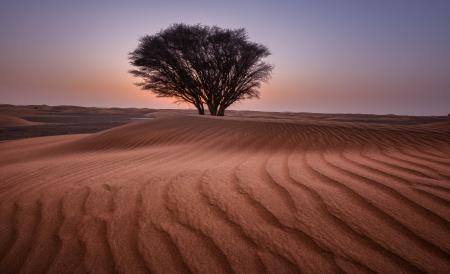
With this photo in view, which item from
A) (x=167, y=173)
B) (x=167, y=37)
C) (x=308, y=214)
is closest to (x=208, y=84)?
A: (x=167, y=37)

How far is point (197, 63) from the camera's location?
18.0 meters

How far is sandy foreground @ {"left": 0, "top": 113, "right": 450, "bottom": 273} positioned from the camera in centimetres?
132

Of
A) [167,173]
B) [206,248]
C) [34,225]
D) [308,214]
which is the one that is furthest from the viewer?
[167,173]

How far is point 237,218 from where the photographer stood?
1709mm

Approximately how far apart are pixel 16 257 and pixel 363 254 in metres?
1.71

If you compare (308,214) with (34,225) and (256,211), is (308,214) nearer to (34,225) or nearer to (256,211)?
(256,211)

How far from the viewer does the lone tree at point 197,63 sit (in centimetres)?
1795

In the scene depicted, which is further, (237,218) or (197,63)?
(197,63)

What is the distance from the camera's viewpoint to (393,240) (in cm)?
138

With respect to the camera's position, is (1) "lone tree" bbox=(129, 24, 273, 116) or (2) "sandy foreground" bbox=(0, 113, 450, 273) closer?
(2) "sandy foreground" bbox=(0, 113, 450, 273)

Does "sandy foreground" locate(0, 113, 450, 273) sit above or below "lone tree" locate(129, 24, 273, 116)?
below

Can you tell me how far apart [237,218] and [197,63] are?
1714 cm

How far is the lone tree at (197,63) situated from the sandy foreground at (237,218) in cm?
1571

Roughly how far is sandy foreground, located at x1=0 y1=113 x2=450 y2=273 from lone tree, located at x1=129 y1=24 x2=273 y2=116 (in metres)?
15.7
